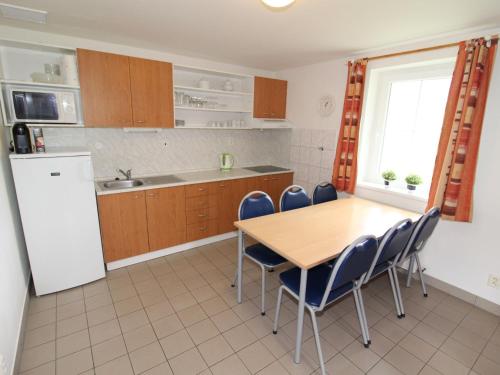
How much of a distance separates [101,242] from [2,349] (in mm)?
1196

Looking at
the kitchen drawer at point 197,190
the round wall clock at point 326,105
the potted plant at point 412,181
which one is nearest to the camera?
the potted plant at point 412,181

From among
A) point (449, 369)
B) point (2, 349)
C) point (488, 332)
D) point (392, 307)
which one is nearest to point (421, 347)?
point (449, 369)

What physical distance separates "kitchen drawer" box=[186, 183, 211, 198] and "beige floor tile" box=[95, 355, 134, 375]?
5.50 ft

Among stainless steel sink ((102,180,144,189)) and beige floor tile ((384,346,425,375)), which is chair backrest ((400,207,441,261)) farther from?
stainless steel sink ((102,180,144,189))

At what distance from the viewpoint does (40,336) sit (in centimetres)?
186

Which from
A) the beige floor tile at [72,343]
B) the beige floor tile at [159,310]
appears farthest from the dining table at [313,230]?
the beige floor tile at [72,343]

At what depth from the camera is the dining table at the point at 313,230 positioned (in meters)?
1.62

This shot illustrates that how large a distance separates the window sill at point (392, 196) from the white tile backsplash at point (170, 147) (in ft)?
4.18

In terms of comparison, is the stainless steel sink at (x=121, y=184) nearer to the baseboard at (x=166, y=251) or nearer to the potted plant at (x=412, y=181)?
the baseboard at (x=166, y=251)

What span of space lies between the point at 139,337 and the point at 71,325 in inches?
21.9

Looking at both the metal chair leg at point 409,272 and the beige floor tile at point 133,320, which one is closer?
the beige floor tile at point 133,320

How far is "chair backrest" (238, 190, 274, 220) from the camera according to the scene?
2.29 meters

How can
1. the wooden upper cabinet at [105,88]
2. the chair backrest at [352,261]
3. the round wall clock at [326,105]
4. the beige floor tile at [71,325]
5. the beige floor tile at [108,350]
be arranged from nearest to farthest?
the chair backrest at [352,261] → the beige floor tile at [108,350] → the beige floor tile at [71,325] → the wooden upper cabinet at [105,88] → the round wall clock at [326,105]

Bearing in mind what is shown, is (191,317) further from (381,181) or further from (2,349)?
(381,181)
